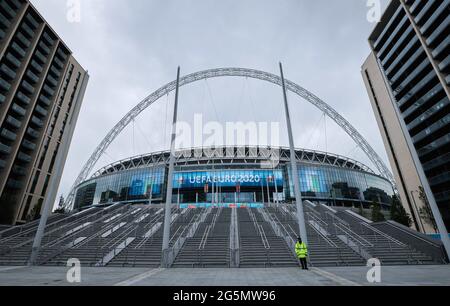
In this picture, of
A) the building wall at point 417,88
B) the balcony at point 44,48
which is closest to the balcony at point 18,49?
the balcony at point 44,48

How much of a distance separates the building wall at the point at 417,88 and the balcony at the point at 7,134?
72.9 metres

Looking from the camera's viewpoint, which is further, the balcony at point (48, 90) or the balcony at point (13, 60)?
the balcony at point (48, 90)

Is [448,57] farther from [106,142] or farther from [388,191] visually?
[106,142]

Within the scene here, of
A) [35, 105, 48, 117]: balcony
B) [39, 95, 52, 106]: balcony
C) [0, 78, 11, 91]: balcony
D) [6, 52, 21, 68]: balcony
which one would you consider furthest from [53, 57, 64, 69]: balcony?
[0, 78, 11, 91]: balcony

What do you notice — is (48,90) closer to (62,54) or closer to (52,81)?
(52,81)

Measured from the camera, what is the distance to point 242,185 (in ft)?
231

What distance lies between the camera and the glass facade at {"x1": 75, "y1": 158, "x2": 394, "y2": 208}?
69.6 m

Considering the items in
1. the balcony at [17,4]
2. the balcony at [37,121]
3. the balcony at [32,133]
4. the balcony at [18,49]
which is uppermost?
the balcony at [17,4]

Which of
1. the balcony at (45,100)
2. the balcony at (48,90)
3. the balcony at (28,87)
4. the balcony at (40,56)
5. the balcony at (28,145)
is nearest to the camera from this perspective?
the balcony at (28,145)

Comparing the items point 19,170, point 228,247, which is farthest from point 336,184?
point 19,170

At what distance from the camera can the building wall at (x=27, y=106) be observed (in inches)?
1834

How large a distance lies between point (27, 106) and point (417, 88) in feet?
279

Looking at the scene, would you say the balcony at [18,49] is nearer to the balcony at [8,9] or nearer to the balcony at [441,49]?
the balcony at [8,9]
